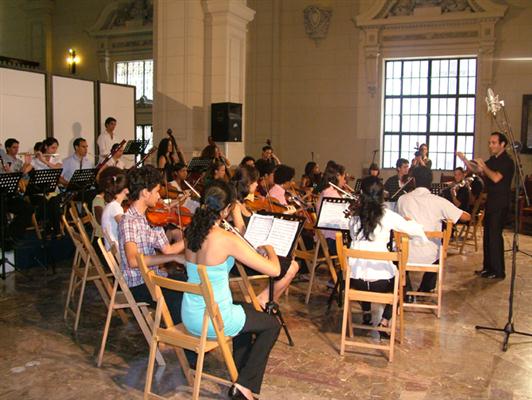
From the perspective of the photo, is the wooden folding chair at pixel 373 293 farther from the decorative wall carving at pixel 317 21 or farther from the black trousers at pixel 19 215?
the decorative wall carving at pixel 317 21

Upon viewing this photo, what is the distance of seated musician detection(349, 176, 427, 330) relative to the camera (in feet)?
15.3

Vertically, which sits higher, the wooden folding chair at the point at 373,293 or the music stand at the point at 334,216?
the music stand at the point at 334,216

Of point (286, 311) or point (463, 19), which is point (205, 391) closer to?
point (286, 311)

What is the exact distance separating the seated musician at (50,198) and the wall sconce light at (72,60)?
8167mm

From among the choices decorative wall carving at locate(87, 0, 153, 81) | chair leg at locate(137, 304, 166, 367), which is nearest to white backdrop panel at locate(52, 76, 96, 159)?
decorative wall carving at locate(87, 0, 153, 81)

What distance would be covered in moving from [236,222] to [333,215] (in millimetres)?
940

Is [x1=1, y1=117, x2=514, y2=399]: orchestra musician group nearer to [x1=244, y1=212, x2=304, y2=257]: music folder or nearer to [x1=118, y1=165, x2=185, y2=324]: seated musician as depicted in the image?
[x1=118, y1=165, x2=185, y2=324]: seated musician

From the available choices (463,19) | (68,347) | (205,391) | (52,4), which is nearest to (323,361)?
(205,391)

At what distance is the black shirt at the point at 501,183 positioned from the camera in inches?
277

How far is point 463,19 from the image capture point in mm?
12688

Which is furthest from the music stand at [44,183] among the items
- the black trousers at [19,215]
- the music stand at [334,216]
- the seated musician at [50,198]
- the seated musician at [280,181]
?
the music stand at [334,216]

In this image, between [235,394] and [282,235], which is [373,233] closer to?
[282,235]

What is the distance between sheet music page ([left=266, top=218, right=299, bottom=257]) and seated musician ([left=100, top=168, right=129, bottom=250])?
132 cm

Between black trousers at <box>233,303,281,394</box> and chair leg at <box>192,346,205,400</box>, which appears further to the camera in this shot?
black trousers at <box>233,303,281,394</box>
